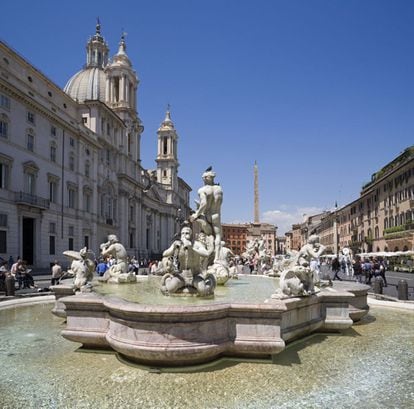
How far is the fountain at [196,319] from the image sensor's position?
16.9ft

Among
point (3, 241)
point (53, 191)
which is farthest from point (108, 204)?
point (3, 241)

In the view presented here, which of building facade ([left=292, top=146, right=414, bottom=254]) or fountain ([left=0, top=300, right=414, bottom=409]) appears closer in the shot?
fountain ([left=0, top=300, right=414, bottom=409])

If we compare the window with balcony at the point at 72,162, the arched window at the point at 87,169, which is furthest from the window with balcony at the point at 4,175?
the arched window at the point at 87,169

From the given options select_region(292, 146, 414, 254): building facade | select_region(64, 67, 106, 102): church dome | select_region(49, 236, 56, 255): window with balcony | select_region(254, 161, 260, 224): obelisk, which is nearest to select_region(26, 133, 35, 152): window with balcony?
select_region(49, 236, 56, 255): window with balcony

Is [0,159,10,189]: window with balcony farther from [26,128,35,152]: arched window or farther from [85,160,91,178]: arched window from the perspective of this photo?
[85,160,91,178]: arched window

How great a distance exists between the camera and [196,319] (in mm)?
5195

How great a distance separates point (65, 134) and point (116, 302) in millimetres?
36038

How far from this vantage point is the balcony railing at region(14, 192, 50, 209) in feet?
98.5

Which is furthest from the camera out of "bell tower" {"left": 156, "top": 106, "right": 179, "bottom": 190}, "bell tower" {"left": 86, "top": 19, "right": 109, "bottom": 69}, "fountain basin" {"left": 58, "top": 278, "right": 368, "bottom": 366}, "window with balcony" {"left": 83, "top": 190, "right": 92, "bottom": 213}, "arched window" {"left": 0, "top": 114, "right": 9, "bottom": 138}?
"bell tower" {"left": 156, "top": 106, "right": 179, "bottom": 190}

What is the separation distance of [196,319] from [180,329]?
0.78 ft

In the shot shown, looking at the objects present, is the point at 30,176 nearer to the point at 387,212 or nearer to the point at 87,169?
the point at 87,169

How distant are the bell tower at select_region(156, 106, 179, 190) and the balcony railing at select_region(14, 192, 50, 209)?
2287 inches

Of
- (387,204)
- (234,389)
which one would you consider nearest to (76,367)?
(234,389)

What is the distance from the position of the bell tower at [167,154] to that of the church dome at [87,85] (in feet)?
99.7
